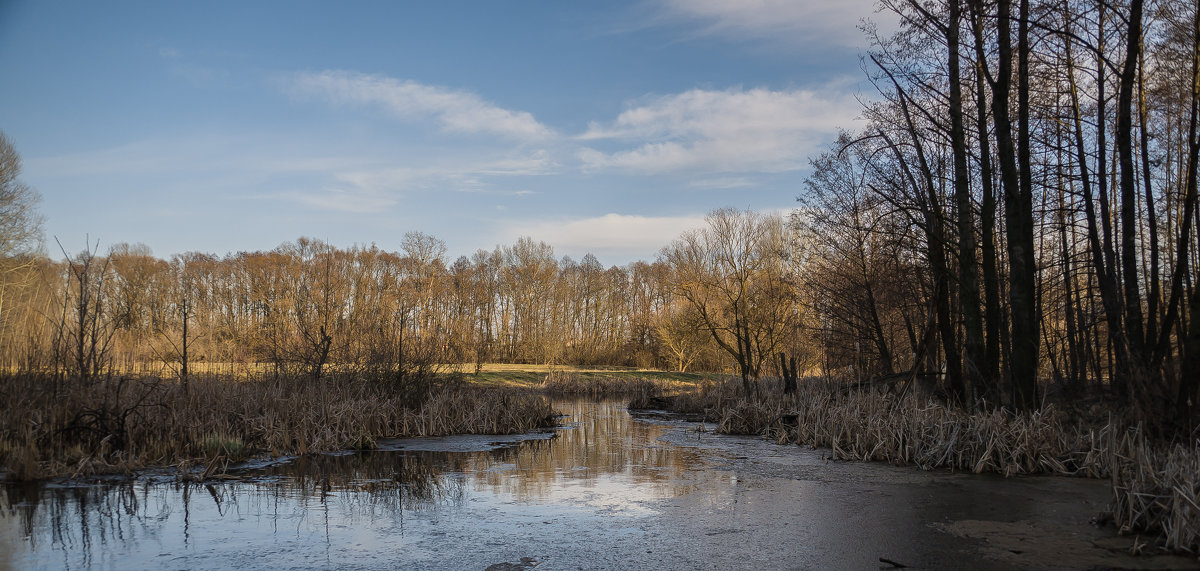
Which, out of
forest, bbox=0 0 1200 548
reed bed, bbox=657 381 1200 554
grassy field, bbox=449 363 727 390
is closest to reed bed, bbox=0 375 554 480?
forest, bbox=0 0 1200 548

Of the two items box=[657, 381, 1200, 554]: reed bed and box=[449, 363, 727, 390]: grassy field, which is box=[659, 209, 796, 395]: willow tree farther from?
box=[657, 381, 1200, 554]: reed bed

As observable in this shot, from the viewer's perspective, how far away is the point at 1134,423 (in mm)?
8875

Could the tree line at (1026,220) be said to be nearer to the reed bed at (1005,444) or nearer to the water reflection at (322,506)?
the reed bed at (1005,444)

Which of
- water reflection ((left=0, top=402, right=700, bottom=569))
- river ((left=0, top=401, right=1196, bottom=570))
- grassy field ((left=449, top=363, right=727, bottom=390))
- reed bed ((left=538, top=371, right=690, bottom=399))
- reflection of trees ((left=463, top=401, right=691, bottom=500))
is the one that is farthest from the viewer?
reed bed ((left=538, top=371, right=690, bottom=399))

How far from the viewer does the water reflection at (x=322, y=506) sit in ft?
18.3

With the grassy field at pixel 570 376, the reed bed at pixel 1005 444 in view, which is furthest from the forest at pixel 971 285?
the grassy field at pixel 570 376

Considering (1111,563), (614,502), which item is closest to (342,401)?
(614,502)

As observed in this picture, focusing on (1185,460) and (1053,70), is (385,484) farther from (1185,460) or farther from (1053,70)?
(1053,70)

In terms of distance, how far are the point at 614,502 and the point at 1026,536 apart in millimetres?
3814

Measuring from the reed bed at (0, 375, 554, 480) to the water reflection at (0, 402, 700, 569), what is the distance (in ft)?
2.10

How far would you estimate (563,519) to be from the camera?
6.70 meters

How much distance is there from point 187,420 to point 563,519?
7.00m

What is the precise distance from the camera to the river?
5375 mm

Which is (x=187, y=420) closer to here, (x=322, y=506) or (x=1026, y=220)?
(x=322, y=506)
